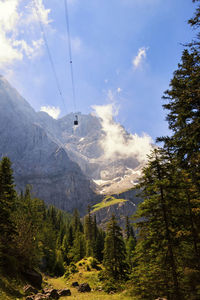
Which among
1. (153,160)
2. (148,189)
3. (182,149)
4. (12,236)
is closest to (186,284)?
(148,189)

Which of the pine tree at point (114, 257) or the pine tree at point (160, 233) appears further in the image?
the pine tree at point (114, 257)

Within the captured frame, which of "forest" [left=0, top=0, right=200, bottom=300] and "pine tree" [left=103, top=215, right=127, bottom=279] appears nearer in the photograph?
"forest" [left=0, top=0, right=200, bottom=300]

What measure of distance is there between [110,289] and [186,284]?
19.3 meters

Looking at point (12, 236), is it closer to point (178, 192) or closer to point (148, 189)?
point (148, 189)

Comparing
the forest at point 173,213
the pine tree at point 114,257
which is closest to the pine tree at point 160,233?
the forest at point 173,213

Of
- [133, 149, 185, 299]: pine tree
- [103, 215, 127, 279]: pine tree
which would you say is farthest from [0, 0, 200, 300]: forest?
[103, 215, 127, 279]: pine tree

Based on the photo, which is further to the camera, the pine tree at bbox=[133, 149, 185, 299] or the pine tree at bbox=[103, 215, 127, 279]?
the pine tree at bbox=[103, 215, 127, 279]

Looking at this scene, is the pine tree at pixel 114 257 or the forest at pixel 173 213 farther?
the pine tree at pixel 114 257

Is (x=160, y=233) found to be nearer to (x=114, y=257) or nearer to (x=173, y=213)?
(x=173, y=213)

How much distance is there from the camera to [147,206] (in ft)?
42.0

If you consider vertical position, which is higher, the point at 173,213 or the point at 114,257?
the point at 173,213

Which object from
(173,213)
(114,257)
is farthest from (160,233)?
(114,257)

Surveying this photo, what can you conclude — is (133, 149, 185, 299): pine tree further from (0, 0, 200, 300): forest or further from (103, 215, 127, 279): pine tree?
(103, 215, 127, 279): pine tree

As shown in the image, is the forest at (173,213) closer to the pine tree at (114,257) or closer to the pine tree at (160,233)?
the pine tree at (160,233)
